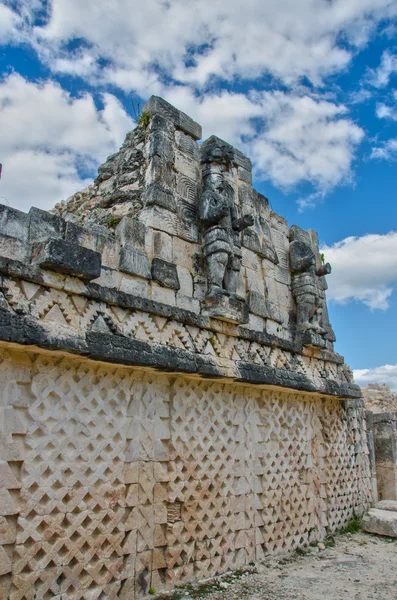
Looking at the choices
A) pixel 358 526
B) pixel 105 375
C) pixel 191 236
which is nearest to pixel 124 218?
pixel 191 236

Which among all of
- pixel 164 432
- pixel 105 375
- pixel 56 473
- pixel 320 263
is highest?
pixel 320 263

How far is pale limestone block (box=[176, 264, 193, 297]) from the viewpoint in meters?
6.19

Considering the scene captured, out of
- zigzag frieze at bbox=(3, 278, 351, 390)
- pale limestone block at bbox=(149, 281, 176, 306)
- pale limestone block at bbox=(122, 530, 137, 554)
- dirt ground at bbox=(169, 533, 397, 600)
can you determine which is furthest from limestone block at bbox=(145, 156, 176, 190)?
dirt ground at bbox=(169, 533, 397, 600)

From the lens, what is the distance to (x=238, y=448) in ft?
21.5

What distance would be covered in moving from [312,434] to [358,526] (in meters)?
2.17

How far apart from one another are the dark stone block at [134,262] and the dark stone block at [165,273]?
0.27 feet

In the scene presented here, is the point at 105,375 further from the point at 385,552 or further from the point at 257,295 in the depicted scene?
the point at 385,552

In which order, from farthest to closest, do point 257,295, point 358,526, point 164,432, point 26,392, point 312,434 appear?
point 358,526 → point 312,434 → point 257,295 → point 164,432 → point 26,392

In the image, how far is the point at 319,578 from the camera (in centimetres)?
629

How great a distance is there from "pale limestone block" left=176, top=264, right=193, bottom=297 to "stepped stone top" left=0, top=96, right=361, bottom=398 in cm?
1

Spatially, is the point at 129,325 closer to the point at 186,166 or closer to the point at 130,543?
the point at 130,543

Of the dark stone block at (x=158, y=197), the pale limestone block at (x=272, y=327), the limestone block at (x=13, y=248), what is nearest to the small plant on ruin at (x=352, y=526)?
the pale limestone block at (x=272, y=327)

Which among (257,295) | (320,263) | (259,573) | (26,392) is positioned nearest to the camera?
(26,392)

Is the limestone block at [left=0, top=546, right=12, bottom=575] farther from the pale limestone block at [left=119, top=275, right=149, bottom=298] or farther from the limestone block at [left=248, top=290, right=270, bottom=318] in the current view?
the limestone block at [left=248, top=290, right=270, bottom=318]
